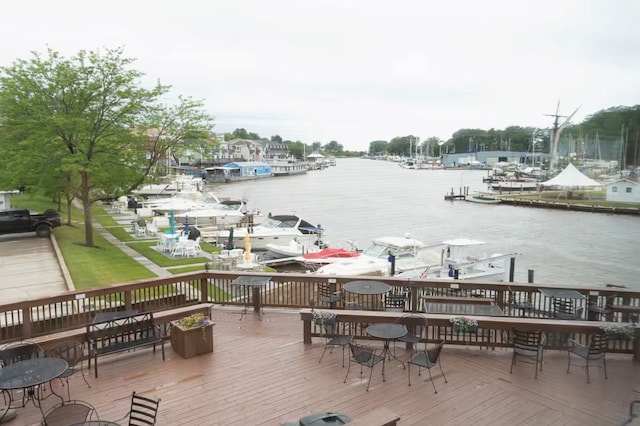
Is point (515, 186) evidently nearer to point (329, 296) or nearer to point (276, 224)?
point (276, 224)

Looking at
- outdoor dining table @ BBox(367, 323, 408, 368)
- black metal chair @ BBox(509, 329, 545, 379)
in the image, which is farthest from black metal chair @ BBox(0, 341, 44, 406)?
black metal chair @ BBox(509, 329, 545, 379)

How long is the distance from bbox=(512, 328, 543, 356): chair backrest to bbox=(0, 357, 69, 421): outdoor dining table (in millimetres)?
6803

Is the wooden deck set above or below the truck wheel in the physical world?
above

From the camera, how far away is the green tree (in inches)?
747

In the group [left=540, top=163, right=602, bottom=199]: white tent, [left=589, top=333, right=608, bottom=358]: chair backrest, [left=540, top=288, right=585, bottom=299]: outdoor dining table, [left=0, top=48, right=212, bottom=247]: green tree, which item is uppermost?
[left=0, top=48, right=212, bottom=247]: green tree

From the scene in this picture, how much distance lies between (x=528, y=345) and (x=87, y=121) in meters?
19.6

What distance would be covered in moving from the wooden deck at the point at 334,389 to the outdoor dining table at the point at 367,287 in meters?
1.22

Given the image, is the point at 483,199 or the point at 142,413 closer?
the point at 142,413

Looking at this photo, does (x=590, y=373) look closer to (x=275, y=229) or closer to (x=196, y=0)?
(x=196, y=0)

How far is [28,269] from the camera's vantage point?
16.4 metres

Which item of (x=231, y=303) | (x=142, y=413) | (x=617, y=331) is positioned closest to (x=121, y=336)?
(x=142, y=413)

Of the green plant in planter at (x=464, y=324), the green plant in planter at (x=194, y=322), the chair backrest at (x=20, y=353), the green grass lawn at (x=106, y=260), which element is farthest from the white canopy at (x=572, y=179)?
the chair backrest at (x=20, y=353)

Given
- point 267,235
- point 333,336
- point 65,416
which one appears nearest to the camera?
point 65,416

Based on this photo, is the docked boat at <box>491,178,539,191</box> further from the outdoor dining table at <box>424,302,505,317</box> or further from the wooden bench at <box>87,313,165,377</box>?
the wooden bench at <box>87,313,165,377</box>
